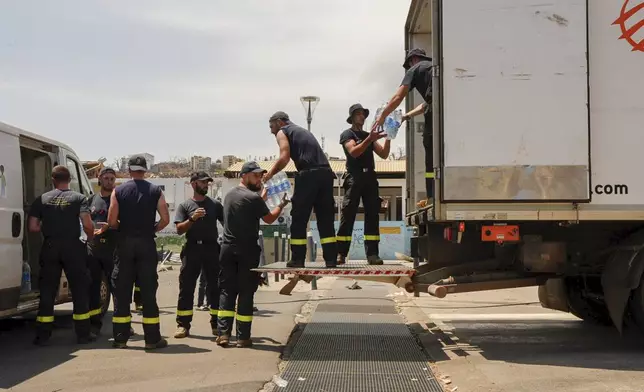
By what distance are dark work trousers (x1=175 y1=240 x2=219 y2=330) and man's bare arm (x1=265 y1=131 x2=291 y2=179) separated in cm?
127

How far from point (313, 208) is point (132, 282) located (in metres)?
2.08

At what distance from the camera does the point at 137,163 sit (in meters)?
6.85

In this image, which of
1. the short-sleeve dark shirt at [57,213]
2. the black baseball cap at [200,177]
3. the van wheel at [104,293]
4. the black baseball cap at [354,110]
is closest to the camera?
the short-sleeve dark shirt at [57,213]

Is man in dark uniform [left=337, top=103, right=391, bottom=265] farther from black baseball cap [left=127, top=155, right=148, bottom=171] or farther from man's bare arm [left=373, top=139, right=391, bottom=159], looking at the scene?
black baseball cap [left=127, top=155, right=148, bottom=171]

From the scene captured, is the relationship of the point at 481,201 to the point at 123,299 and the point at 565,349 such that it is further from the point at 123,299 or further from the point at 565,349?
the point at 123,299

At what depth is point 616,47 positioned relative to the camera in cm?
607

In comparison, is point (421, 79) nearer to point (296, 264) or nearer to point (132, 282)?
point (296, 264)

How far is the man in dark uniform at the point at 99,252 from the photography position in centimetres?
746

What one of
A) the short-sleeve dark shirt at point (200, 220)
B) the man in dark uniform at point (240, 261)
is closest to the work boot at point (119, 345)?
the man in dark uniform at point (240, 261)

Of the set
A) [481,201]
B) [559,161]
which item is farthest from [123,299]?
[559,161]

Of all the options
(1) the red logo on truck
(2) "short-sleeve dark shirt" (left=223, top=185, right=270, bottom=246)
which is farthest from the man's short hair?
(1) the red logo on truck

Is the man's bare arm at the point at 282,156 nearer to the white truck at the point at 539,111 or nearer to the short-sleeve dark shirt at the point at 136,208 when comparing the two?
the short-sleeve dark shirt at the point at 136,208

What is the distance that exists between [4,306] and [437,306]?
694cm

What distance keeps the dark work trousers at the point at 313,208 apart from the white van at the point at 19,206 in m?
2.81
